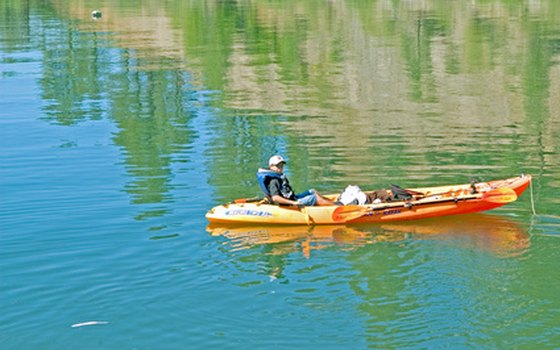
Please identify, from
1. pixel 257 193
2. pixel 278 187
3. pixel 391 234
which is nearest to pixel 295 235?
pixel 278 187

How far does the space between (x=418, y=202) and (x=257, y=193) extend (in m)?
4.30

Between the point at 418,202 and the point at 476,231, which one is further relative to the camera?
the point at 418,202

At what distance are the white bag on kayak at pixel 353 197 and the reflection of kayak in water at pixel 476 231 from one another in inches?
28.5

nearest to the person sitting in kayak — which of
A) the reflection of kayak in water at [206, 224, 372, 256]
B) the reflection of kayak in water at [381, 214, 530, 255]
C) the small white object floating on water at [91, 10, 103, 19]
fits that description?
the reflection of kayak in water at [206, 224, 372, 256]

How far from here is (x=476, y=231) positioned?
21406 millimetres

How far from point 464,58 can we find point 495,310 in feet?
114

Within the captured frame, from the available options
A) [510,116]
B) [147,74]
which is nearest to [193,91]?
[147,74]

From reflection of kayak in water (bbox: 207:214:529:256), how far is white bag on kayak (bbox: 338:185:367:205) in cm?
58

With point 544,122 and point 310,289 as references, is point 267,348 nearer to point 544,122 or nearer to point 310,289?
point 310,289

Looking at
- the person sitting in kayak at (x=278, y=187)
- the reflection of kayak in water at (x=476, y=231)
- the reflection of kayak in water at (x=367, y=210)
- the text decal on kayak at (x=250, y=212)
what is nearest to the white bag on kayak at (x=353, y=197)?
the reflection of kayak in water at (x=367, y=210)

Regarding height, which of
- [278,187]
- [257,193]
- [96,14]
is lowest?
[257,193]

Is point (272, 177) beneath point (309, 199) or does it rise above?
above

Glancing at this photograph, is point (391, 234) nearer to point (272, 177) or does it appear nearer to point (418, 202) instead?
point (418, 202)

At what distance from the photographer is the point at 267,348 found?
15.5m
